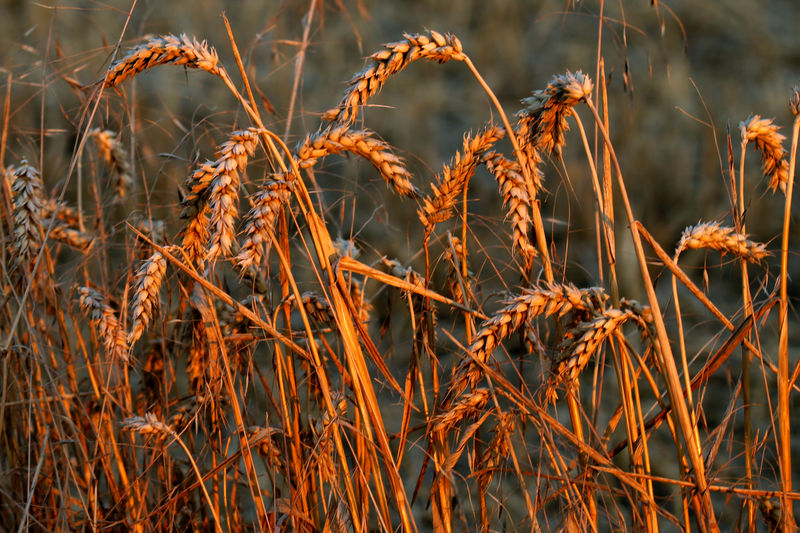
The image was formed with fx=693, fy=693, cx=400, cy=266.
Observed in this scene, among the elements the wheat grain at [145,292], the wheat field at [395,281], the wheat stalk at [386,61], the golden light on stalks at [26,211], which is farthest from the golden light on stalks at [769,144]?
the golden light on stalks at [26,211]

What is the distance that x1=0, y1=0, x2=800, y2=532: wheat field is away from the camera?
0.57 meters

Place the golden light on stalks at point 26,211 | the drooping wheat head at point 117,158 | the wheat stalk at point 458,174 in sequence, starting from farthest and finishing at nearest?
the drooping wheat head at point 117,158
the golden light on stalks at point 26,211
the wheat stalk at point 458,174

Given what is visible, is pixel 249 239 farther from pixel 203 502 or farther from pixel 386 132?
pixel 386 132

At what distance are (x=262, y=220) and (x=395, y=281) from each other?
0.38 feet

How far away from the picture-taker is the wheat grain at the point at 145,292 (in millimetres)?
569

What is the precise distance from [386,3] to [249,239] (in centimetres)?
173

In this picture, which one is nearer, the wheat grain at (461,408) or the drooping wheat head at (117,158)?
the wheat grain at (461,408)

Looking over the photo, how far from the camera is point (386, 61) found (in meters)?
0.56

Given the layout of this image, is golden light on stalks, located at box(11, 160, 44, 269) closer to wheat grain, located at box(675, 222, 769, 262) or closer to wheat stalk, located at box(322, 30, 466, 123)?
wheat stalk, located at box(322, 30, 466, 123)

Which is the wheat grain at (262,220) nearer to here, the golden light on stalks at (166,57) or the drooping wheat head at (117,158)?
the golden light on stalks at (166,57)

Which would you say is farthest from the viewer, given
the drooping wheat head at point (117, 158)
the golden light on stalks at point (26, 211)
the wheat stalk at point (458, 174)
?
the drooping wheat head at point (117, 158)

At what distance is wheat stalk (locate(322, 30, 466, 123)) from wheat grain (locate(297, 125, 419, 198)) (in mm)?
16

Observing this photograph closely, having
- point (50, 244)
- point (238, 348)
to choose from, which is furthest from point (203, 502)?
point (50, 244)

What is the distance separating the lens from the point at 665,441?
1878 millimetres
